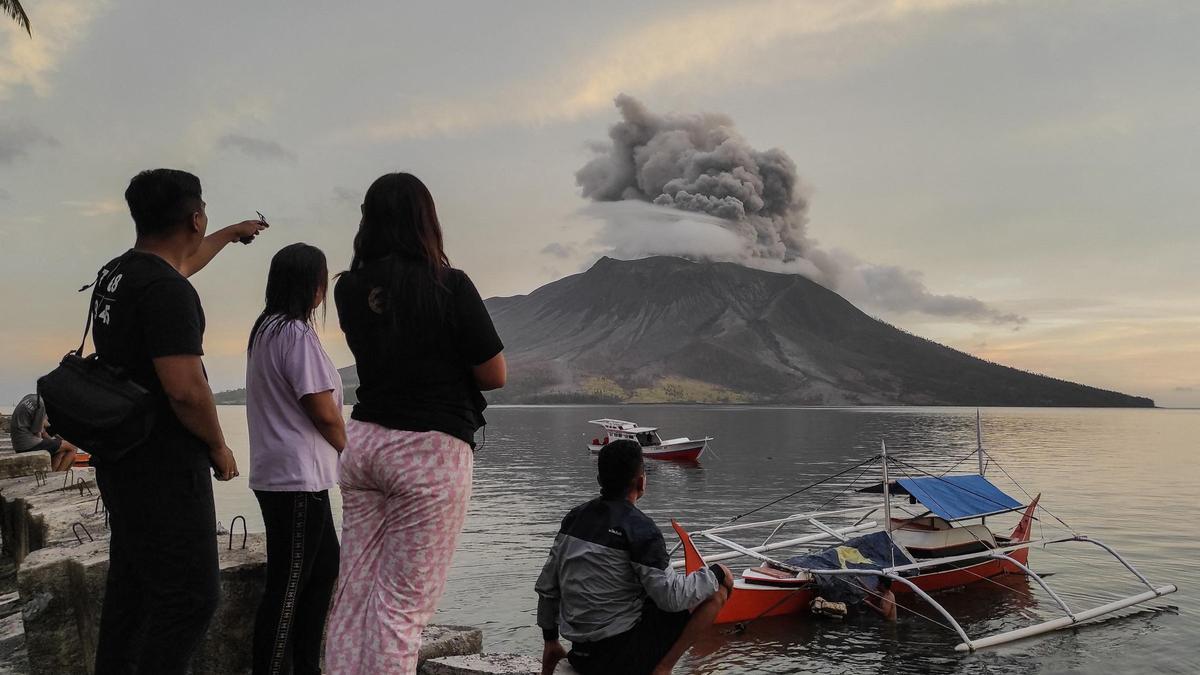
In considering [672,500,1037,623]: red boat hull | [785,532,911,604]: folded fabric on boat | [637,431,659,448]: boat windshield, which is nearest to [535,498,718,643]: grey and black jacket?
[672,500,1037,623]: red boat hull

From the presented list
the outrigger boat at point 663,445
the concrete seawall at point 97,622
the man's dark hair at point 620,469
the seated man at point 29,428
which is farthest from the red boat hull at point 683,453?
the man's dark hair at point 620,469

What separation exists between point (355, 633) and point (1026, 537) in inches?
930

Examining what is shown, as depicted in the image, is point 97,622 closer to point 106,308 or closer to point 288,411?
point 288,411

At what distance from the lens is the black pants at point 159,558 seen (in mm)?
3146

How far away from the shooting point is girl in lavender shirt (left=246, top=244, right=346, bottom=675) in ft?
12.7

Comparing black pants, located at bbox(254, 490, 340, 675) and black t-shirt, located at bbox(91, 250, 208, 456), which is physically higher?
black t-shirt, located at bbox(91, 250, 208, 456)

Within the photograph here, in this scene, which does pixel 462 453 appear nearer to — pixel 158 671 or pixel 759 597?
pixel 158 671

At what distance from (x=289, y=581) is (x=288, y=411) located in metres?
0.80

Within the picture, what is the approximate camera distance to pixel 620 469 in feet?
14.8

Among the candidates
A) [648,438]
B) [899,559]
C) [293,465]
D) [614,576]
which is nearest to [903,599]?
[899,559]

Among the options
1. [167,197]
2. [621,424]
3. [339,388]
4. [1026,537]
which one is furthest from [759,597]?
[621,424]

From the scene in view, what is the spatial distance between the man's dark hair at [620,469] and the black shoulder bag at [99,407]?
225 cm

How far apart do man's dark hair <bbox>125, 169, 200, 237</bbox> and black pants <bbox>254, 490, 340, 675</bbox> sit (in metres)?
1.29

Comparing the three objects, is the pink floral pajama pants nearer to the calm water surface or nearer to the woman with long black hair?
the woman with long black hair
